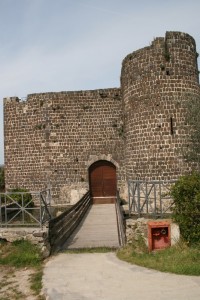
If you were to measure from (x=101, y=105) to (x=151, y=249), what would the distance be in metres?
13.4

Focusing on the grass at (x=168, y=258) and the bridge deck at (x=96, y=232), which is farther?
the bridge deck at (x=96, y=232)

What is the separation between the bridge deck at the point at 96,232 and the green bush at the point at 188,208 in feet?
7.59

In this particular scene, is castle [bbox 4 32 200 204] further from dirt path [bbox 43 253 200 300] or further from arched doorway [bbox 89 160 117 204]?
dirt path [bbox 43 253 200 300]

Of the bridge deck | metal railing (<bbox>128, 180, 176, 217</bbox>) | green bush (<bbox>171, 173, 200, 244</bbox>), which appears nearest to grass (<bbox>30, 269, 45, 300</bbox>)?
the bridge deck

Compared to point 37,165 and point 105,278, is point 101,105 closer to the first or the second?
point 37,165

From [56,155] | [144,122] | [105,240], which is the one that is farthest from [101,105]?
[105,240]

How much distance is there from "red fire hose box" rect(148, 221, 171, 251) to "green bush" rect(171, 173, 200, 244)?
1.12 feet

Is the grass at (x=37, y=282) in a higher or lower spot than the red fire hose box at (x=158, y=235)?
lower

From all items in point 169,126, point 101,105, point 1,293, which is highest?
point 101,105

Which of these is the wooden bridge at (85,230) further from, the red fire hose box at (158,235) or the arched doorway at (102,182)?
the arched doorway at (102,182)

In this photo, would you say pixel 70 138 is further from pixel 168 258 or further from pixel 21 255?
pixel 168 258

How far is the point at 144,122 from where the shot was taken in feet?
53.1

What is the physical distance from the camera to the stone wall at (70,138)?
21.0 meters

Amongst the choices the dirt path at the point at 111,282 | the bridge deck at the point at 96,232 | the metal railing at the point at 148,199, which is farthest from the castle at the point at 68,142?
the dirt path at the point at 111,282
